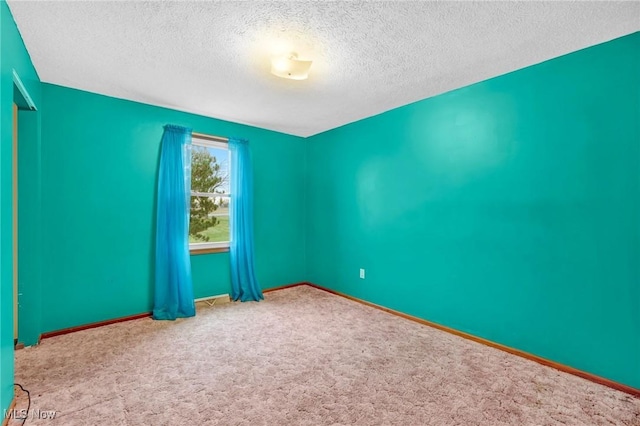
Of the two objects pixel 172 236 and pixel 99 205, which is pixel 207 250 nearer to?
pixel 172 236

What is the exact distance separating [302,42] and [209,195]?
2.46m

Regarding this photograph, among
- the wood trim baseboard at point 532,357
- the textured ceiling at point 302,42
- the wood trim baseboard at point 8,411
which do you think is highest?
the textured ceiling at point 302,42

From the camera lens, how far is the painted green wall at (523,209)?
2025mm

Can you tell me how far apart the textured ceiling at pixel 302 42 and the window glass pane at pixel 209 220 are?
54.7 inches

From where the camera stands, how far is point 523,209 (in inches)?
97.3

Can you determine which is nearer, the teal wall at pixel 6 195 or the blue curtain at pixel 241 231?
Result: the teal wall at pixel 6 195

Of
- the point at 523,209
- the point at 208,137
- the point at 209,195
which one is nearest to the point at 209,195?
the point at 209,195

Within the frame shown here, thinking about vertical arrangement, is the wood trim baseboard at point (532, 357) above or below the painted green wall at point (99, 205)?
below

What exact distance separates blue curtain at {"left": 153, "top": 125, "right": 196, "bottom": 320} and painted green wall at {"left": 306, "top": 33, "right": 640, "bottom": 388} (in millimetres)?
2231

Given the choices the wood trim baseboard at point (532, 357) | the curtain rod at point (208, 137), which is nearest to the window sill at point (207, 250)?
the curtain rod at point (208, 137)

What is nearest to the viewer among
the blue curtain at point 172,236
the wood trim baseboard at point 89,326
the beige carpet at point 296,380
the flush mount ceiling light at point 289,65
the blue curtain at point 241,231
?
the beige carpet at point 296,380

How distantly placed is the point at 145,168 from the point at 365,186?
105 inches

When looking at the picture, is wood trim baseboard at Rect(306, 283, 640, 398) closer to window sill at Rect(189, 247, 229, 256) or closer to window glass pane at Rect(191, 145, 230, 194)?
window sill at Rect(189, 247, 229, 256)

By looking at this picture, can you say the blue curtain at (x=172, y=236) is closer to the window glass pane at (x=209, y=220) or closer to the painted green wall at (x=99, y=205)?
the painted green wall at (x=99, y=205)
